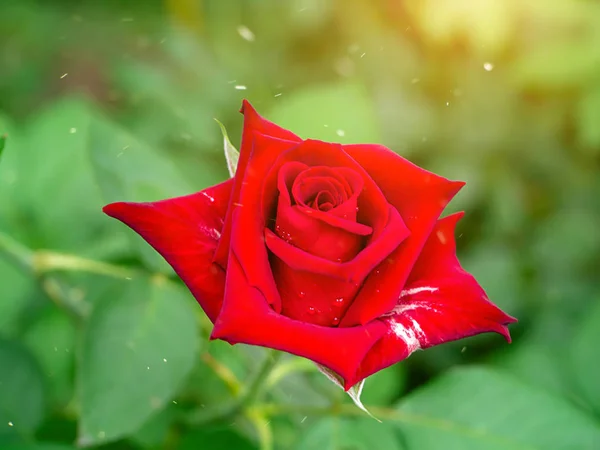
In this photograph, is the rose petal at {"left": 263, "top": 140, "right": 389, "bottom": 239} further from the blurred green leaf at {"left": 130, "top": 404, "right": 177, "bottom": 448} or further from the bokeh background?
the blurred green leaf at {"left": 130, "top": 404, "right": 177, "bottom": 448}

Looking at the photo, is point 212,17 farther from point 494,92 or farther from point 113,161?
point 113,161

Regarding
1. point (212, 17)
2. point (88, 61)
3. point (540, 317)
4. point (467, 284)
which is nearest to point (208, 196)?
point (467, 284)

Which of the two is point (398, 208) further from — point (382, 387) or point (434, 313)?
point (382, 387)

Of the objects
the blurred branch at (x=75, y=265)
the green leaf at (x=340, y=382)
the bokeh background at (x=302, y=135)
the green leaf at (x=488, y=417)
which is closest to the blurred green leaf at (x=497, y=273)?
the bokeh background at (x=302, y=135)

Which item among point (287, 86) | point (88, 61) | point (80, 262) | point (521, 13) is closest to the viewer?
point (80, 262)

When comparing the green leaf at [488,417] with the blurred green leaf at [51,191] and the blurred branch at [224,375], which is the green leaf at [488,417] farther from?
the blurred green leaf at [51,191]

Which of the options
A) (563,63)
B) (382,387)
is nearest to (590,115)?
(563,63)

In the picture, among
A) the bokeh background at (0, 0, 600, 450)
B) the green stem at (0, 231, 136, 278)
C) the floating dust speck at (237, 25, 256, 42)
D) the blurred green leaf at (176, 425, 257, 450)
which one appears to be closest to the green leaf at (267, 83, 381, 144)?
the bokeh background at (0, 0, 600, 450)
